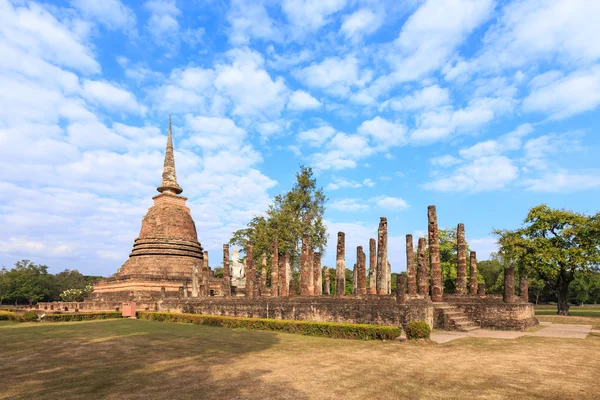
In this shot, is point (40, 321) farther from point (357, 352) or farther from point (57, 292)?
point (57, 292)

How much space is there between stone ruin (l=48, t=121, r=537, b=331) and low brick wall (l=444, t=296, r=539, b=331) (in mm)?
42

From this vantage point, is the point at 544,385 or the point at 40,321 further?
the point at 40,321

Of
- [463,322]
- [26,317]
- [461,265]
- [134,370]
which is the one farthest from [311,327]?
[26,317]

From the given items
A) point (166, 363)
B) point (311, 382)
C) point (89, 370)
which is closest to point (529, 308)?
point (311, 382)

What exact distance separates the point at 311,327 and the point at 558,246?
22.3 metres

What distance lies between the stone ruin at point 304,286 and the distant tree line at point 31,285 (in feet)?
64.7

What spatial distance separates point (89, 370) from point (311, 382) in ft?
17.0

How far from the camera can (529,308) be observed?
18906 mm

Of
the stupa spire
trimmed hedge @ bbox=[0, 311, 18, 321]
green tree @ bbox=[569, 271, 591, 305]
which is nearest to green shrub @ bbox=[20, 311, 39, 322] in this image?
trimmed hedge @ bbox=[0, 311, 18, 321]

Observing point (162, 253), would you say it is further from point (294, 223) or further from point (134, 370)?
point (134, 370)

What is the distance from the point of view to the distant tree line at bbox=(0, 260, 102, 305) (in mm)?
62188

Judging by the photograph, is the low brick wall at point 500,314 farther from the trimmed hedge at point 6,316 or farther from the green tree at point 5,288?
the green tree at point 5,288

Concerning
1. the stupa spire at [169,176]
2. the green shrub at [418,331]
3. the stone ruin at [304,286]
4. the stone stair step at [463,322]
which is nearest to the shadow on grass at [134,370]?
the green shrub at [418,331]

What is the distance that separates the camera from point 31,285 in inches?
2474
